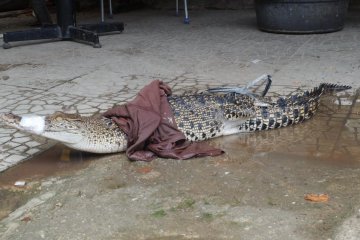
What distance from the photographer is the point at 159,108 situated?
4.09 m

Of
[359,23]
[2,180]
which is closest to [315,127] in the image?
[2,180]

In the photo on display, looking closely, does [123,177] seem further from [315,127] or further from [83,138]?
[315,127]

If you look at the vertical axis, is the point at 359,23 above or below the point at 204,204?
above

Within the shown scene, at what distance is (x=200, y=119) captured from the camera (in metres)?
4.21

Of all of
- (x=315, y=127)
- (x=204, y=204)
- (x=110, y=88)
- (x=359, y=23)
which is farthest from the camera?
(x=359, y=23)

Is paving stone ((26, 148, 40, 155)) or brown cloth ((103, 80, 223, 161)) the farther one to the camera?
paving stone ((26, 148, 40, 155))

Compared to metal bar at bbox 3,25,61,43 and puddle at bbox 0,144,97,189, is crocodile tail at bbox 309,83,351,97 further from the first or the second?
metal bar at bbox 3,25,61,43

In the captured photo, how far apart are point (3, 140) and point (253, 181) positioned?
2.11 m

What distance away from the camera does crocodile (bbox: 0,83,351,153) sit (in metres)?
3.72

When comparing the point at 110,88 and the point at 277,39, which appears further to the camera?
the point at 277,39

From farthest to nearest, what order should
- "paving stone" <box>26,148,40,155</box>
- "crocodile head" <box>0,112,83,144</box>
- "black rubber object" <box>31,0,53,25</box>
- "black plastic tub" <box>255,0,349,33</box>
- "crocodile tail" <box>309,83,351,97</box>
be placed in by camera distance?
"black rubber object" <box>31,0,53,25</box>, "black plastic tub" <box>255,0,349,33</box>, "crocodile tail" <box>309,83,351,97</box>, "paving stone" <box>26,148,40,155</box>, "crocodile head" <box>0,112,83,144</box>

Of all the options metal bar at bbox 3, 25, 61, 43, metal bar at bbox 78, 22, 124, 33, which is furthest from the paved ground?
metal bar at bbox 78, 22, 124, 33

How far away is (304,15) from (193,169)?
16.9 feet

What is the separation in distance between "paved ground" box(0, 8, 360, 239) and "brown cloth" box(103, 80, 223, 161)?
103 mm
